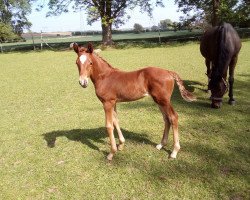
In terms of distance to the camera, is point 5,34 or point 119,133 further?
point 5,34

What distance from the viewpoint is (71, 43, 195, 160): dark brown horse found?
469 centimetres

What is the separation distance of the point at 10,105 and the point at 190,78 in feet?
21.4

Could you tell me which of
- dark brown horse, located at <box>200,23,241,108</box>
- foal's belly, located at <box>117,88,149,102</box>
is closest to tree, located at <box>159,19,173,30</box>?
dark brown horse, located at <box>200,23,241,108</box>

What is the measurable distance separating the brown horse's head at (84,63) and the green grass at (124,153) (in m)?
1.52

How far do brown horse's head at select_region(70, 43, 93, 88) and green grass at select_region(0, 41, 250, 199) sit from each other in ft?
4.99

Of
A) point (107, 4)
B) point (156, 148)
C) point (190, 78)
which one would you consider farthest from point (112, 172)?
point (107, 4)

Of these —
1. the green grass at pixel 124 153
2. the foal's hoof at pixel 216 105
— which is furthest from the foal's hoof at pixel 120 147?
the foal's hoof at pixel 216 105

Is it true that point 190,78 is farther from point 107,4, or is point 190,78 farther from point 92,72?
point 107,4

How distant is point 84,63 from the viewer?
456 cm

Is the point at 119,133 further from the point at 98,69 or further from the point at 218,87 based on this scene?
the point at 218,87

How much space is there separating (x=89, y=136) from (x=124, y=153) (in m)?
1.21

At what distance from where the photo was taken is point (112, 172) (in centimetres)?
478

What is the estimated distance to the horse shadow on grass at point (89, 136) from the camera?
5941 millimetres

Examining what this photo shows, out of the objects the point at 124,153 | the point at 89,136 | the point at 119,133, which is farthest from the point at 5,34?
the point at 124,153
